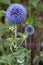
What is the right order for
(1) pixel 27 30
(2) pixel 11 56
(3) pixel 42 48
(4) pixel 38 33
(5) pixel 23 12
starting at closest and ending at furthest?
(2) pixel 11 56 < (5) pixel 23 12 < (1) pixel 27 30 < (3) pixel 42 48 < (4) pixel 38 33

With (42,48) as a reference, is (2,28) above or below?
above

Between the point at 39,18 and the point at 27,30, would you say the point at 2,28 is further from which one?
the point at 39,18

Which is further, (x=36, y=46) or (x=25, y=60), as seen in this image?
(x=36, y=46)

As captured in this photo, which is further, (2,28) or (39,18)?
(39,18)

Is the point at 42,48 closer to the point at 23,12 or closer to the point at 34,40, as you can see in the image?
the point at 34,40

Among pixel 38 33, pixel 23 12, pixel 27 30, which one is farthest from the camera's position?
pixel 38 33

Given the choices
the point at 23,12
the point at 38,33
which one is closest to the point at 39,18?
the point at 38,33

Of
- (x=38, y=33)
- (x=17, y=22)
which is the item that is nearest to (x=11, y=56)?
(x=17, y=22)

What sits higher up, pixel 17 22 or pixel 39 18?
pixel 17 22

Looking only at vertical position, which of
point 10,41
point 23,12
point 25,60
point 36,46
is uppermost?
point 23,12
